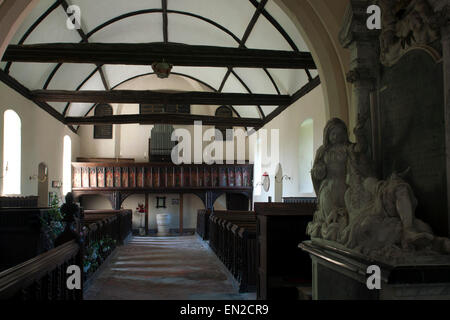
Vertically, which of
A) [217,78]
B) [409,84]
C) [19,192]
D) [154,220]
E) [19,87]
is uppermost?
[217,78]

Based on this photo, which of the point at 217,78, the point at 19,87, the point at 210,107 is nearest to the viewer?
the point at 19,87

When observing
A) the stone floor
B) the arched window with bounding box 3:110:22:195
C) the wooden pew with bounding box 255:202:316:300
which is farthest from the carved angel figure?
the arched window with bounding box 3:110:22:195

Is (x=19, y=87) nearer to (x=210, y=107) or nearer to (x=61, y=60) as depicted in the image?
(x=61, y=60)

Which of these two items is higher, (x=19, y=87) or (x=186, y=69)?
(x=186, y=69)

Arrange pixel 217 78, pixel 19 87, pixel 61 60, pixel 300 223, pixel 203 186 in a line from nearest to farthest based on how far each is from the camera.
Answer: pixel 300 223 < pixel 61 60 < pixel 19 87 < pixel 217 78 < pixel 203 186

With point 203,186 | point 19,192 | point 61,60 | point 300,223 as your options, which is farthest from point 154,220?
point 300,223

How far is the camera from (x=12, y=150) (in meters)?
11.8

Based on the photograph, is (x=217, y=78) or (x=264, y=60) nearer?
(x=264, y=60)

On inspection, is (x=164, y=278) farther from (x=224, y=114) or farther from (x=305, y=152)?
(x=224, y=114)

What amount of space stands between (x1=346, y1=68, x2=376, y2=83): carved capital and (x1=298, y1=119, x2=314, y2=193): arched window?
8598 mm

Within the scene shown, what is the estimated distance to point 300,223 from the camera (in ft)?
18.4

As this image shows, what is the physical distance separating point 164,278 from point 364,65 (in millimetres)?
5145

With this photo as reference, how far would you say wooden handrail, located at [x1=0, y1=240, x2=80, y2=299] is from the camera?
95.6 inches

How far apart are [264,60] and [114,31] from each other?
5448mm
